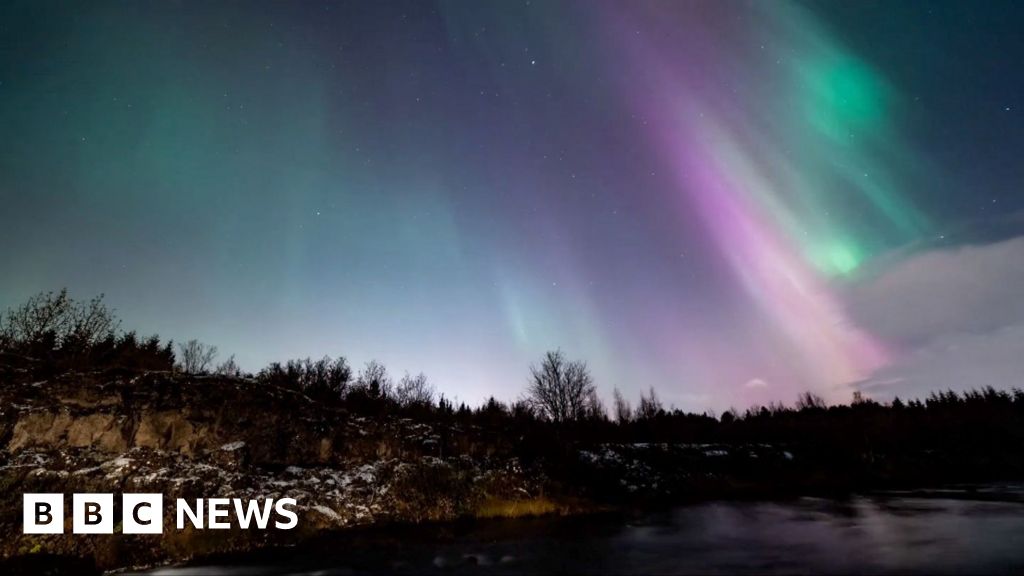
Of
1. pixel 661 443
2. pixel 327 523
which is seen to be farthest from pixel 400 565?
pixel 661 443

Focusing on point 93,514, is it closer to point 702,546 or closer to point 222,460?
point 222,460

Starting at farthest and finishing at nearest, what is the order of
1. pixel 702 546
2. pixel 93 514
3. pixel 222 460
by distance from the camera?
pixel 222 460
pixel 93 514
pixel 702 546

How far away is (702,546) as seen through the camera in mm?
16844

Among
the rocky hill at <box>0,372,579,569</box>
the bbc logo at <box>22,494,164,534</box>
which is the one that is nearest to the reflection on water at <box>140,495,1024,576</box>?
the rocky hill at <box>0,372,579,569</box>

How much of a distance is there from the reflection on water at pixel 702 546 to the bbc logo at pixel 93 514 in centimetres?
362

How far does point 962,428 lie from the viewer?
179 feet

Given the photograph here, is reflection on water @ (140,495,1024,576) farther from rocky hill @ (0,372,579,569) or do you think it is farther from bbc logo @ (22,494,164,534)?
bbc logo @ (22,494,164,534)

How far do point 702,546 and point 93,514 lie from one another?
2294 centimetres

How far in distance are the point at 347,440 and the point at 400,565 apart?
13959mm

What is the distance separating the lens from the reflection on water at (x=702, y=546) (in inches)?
525

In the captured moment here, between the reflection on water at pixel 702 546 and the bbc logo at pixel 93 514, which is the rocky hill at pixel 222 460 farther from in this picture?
the reflection on water at pixel 702 546

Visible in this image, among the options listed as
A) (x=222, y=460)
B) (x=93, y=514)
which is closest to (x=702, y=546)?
(x=222, y=460)

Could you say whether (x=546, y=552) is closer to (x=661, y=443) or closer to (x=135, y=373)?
(x=135, y=373)

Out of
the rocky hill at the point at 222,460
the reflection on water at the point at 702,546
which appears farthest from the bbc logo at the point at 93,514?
the reflection on water at the point at 702,546
